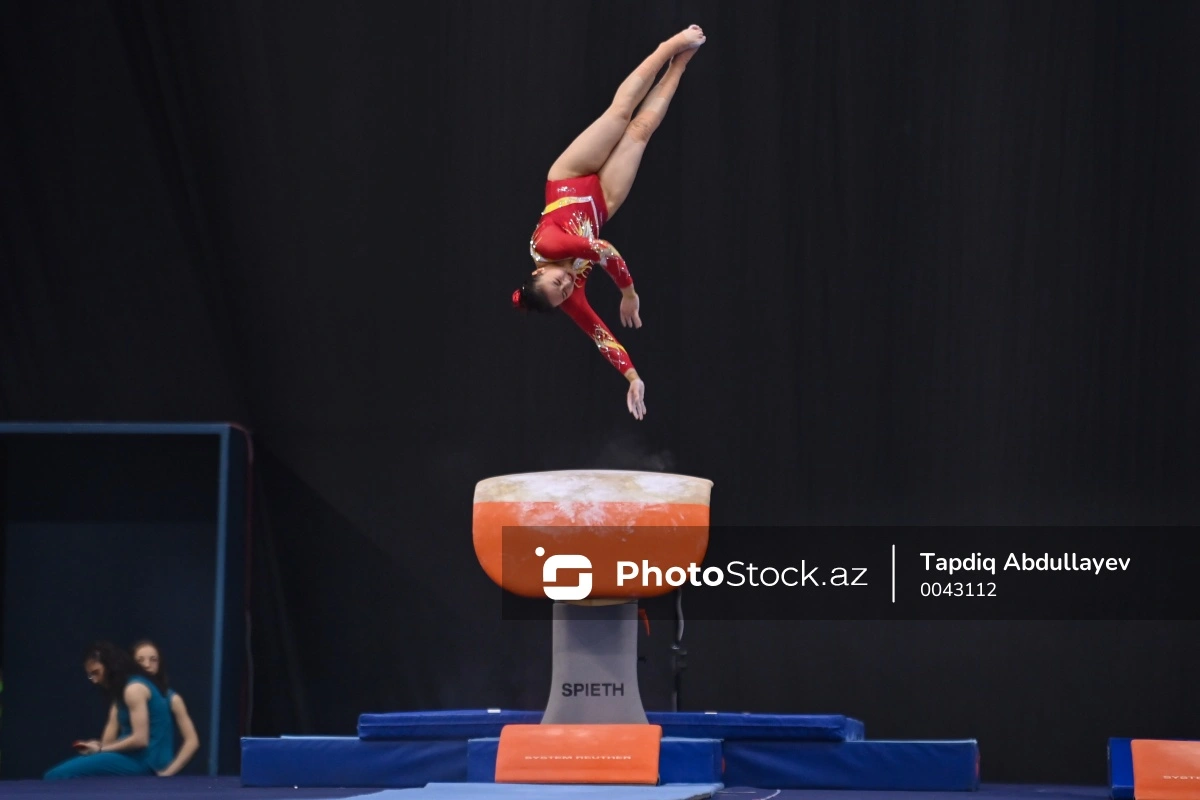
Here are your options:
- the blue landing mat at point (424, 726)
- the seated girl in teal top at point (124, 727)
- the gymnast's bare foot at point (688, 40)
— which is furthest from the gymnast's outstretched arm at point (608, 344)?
the seated girl in teal top at point (124, 727)

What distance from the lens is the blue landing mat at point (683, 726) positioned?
16.3 ft

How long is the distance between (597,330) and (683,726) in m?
1.42

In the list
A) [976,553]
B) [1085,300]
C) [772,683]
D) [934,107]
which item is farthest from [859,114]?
[772,683]

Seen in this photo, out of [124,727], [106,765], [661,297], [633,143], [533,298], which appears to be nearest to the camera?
[533,298]

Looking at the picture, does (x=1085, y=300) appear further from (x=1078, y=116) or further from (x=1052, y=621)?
(x=1052, y=621)

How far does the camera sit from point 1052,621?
605 centimetres

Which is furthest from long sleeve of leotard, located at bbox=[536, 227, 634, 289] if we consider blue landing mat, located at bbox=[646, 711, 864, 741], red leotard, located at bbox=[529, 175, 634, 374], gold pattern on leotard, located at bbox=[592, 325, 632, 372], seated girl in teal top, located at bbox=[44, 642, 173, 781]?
seated girl in teal top, located at bbox=[44, 642, 173, 781]

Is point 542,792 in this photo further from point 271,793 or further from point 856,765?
point 856,765

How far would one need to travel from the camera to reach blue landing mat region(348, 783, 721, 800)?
399 cm

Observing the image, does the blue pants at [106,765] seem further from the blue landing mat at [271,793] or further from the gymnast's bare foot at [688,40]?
the gymnast's bare foot at [688,40]

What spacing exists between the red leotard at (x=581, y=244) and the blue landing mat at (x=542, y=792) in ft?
4.89

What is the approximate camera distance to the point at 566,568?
482 cm

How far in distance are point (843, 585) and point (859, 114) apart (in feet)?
6.54

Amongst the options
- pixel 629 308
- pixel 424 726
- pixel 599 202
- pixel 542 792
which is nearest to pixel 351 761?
pixel 424 726
